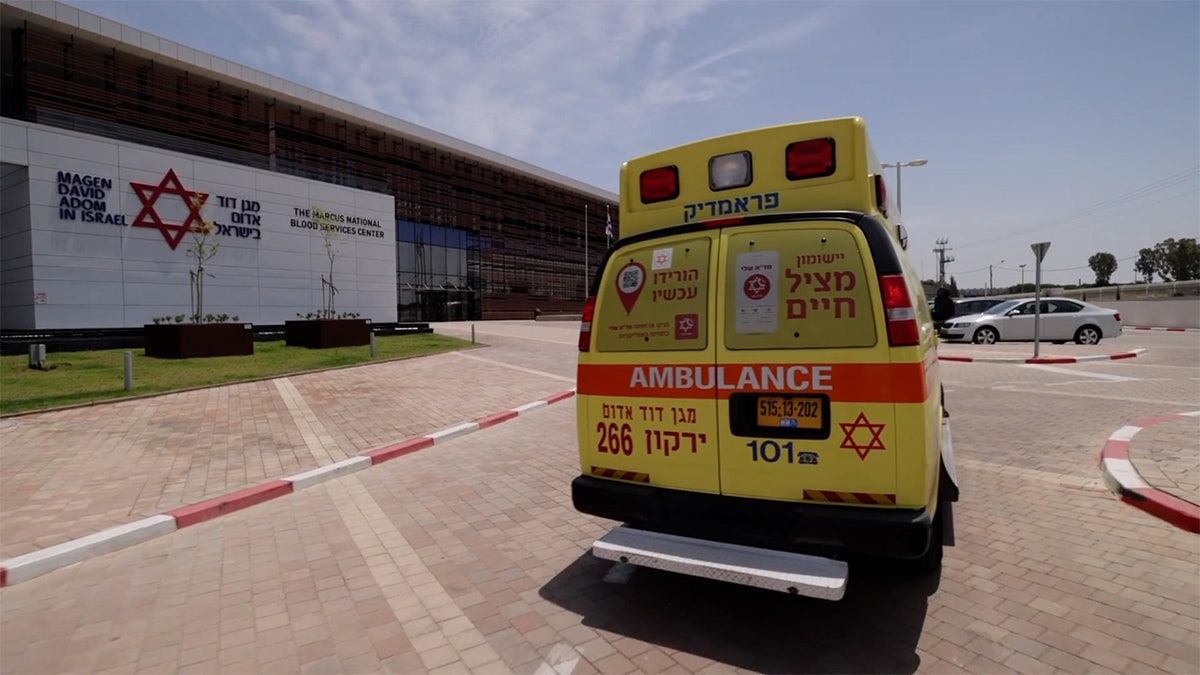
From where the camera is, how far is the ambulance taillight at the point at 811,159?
3238 mm

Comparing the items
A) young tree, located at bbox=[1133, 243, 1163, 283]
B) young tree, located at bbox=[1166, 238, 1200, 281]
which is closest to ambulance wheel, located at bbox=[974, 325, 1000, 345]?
young tree, located at bbox=[1166, 238, 1200, 281]

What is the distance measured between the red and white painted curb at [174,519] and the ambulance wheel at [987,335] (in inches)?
826

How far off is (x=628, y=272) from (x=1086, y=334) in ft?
76.4

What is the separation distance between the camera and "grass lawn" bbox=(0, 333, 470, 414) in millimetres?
10414

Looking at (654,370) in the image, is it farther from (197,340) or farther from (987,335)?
(987,335)

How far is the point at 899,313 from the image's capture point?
2.85 metres

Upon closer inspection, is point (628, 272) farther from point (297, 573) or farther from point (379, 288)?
point (379, 288)

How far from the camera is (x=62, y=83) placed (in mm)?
26078

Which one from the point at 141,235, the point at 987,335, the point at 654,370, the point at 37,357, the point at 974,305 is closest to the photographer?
the point at 654,370

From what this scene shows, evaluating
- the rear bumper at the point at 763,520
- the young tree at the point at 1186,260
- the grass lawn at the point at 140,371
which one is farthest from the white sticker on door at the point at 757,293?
the young tree at the point at 1186,260

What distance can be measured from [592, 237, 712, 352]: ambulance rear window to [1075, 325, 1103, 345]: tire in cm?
2300

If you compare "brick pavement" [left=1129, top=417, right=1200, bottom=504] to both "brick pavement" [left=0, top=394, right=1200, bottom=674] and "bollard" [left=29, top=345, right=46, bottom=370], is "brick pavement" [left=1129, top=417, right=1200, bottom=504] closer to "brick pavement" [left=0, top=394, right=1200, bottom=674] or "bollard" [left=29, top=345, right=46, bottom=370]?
"brick pavement" [left=0, top=394, right=1200, bottom=674]

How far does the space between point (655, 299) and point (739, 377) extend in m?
0.71

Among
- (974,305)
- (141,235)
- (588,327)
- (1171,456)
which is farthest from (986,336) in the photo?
(141,235)
